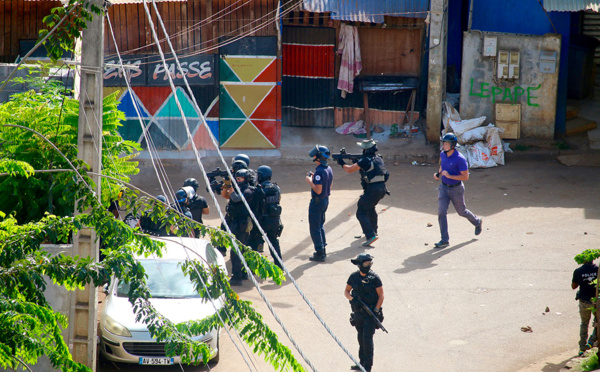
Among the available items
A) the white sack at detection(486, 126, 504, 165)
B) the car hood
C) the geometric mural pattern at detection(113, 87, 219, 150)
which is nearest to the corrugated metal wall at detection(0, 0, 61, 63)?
the geometric mural pattern at detection(113, 87, 219, 150)

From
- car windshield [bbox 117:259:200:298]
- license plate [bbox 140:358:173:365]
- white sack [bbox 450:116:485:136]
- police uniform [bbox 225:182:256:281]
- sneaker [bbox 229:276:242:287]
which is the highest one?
white sack [bbox 450:116:485:136]

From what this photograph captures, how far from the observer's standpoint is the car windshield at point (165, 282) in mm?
8125

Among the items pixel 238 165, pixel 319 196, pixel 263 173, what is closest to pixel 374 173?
pixel 319 196

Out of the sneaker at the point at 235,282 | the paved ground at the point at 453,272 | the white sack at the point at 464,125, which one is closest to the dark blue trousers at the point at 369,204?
the paved ground at the point at 453,272

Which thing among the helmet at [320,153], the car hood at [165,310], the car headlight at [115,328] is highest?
the helmet at [320,153]

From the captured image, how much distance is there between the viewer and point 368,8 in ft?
53.1

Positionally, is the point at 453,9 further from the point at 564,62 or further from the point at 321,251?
the point at 321,251

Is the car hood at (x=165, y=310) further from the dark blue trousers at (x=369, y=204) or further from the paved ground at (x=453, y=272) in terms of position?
the dark blue trousers at (x=369, y=204)

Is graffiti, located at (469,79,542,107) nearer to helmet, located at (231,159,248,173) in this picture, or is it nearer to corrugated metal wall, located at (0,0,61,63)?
helmet, located at (231,159,248,173)

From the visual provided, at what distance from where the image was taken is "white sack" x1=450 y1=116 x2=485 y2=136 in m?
15.8

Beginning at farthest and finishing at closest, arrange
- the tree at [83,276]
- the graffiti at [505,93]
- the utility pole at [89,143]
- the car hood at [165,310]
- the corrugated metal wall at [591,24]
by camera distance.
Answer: the corrugated metal wall at [591,24], the graffiti at [505,93], the car hood at [165,310], the utility pole at [89,143], the tree at [83,276]

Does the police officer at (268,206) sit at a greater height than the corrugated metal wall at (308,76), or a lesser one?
lesser

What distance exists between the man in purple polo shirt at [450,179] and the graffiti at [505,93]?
18.2ft

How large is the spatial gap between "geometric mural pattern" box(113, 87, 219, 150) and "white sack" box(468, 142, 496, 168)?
6.00m
